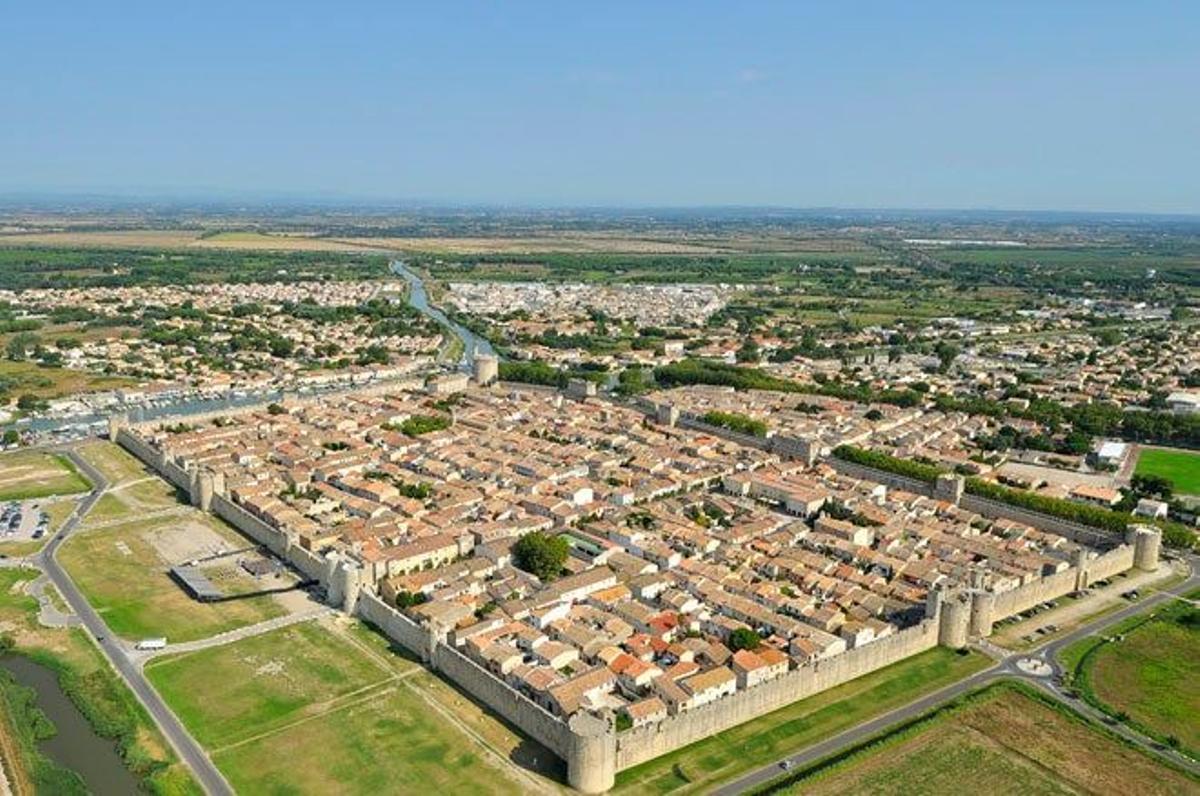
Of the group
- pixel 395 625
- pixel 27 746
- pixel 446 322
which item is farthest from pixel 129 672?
pixel 446 322

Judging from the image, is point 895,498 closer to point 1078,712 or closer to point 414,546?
point 1078,712

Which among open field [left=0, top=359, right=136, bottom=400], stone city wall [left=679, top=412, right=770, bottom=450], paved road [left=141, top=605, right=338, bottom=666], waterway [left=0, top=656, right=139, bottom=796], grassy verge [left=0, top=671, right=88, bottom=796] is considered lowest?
waterway [left=0, top=656, right=139, bottom=796]

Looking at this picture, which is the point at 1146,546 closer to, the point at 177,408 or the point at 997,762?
the point at 997,762

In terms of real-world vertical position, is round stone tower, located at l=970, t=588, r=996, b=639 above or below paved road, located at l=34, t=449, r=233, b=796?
above

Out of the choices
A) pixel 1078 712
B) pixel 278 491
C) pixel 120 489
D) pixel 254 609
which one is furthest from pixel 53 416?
pixel 1078 712

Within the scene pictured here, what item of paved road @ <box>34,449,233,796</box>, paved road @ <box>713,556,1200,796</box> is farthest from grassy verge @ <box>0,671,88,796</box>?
paved road @ <box>713,556,1200,796</box>

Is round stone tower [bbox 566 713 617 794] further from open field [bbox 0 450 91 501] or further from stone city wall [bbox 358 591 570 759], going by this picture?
open field [bbox 0 450 91 501]
